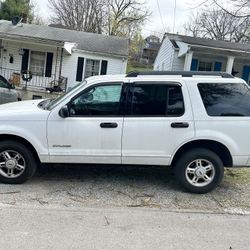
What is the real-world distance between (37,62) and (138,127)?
56.3 ft

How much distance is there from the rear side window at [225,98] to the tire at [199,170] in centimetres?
66

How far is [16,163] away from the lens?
5.33 m

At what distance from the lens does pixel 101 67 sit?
21406mm

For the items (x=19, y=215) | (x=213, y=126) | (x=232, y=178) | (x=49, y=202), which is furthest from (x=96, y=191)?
(x=232, y=178)

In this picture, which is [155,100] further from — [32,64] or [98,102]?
[32,64]

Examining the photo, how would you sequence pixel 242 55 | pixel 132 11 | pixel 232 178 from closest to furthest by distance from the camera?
A: pixel 232 178
pixel 242 55
pixel 132 11

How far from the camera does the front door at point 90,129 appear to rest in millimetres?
5227

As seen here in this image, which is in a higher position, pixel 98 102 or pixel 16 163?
pixel 98 102

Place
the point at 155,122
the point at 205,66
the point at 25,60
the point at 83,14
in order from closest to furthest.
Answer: the point at 155,122, the point at 25,60, the point at 205,66, the point at 83,14

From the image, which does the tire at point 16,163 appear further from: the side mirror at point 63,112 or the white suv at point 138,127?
the side mirror at point 63,112

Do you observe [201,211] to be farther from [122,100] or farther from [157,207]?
[122,100]

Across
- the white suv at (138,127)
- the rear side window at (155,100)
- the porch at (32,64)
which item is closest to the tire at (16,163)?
the white suv at (138,127)

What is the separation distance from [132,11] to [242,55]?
28.8m

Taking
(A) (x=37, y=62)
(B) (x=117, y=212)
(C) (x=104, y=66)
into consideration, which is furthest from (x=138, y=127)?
(A) (x=37, y=62)
